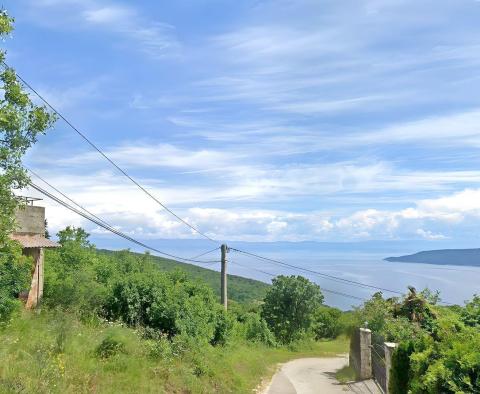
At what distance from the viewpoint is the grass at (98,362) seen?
35.4 ft

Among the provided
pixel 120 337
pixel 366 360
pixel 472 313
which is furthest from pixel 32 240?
pixel 472 313

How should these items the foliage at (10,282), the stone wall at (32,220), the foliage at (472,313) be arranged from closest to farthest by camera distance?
the foliage at (472,313)
the foliage at (10,282)
the stone wall at (32,220)

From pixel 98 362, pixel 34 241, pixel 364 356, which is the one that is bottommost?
pixel 364 356

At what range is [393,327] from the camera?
593 inches

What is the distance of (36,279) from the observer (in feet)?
69.0

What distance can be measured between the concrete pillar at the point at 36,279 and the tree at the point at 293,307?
2585 centimetres

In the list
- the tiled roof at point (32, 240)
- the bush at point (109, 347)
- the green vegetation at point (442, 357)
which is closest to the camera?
the green vegetation at point (442, 357)

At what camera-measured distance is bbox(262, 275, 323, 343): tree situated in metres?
43.5

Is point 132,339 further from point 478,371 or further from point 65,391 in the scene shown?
point 478,371

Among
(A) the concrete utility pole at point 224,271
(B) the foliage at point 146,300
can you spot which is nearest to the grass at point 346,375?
(B) the foliage at point 146,300

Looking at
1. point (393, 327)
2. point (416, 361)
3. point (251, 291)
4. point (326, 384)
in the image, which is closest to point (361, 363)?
point (326, 384)

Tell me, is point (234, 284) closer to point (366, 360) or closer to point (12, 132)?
point (366, 360)

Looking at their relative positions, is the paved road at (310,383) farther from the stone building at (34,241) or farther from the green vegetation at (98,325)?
the stone building at (34,241)

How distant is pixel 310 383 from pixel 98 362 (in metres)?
9.93
